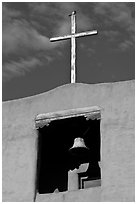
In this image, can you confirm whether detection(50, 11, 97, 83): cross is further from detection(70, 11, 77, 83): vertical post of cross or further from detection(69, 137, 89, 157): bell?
detection(69, 137, 89, 157): bell

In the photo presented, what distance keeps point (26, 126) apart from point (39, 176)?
35.5 inches

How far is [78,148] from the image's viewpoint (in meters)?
13.7

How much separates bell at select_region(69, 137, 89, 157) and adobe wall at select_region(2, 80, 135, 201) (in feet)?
2.18

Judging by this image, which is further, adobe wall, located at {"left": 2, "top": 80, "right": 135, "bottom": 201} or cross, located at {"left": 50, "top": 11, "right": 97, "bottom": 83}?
cross, located at {"left": 50, "top": 11, "right": 97, "bottom": 83}

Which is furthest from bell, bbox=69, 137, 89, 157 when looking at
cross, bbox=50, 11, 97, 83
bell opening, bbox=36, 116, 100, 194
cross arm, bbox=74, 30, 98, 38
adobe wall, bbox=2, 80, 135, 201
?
cross arm, bbox=74, 30, 98, 38

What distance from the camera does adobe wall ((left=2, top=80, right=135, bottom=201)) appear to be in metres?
12.6

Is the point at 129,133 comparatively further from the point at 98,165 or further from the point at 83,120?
the point at 98,165

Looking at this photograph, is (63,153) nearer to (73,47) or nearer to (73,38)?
(73,47)

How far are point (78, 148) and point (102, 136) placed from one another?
0.79 m

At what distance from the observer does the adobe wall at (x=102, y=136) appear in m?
12.6

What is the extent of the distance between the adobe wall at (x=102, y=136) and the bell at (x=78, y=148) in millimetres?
664

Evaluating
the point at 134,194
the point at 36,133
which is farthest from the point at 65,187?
the point at 134,194

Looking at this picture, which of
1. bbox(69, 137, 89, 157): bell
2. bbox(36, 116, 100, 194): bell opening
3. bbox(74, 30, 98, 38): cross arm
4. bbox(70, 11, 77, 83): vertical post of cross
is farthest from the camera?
bbox(74, 30, 98, 38): cross arm

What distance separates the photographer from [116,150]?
12836mm
